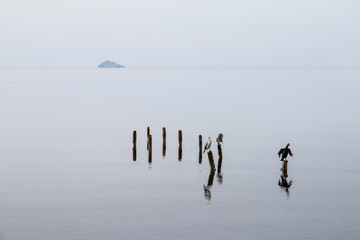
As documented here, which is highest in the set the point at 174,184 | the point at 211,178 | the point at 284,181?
the point at 211,178

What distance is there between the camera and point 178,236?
31734 millimetres

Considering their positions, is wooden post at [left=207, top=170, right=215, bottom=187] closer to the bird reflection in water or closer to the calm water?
the calm water

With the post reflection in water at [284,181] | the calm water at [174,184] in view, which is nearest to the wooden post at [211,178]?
the calm water at [174,184]

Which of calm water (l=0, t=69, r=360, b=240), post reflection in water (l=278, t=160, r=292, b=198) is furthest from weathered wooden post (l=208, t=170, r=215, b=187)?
post reflection in water (l=278, t=160, r=292, b=198)

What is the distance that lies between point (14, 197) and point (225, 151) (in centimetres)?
2718

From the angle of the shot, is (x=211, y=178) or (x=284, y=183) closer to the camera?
(x=284, y=183)

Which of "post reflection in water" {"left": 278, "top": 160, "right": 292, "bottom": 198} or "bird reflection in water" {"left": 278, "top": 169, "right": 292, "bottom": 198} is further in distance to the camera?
"post reflection in water" {"left": 278, "top": 160, "right": 292, "bottom": 198}

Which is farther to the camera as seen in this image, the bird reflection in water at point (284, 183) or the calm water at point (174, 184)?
the bird reflection in water at point (284, 183)

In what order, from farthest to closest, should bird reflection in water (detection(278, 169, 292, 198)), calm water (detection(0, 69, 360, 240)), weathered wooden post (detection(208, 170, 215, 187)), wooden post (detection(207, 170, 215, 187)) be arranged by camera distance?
weathered wooden post (detection(208, 170, 215, 187)) → wooden post (detection(207, 170, 215, 187)) → bird reflection in water (detection(278, 169, 292, 198)) → calm water (detection(0, 69, 360, 240))

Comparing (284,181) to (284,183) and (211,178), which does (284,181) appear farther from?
(211,178)

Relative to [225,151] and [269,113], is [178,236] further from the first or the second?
[269,113]

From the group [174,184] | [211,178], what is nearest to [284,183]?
[211,178]

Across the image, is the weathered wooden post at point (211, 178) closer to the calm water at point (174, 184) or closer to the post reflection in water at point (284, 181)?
the calm water at point (174, 184)

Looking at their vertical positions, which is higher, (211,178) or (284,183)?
(211,178)
